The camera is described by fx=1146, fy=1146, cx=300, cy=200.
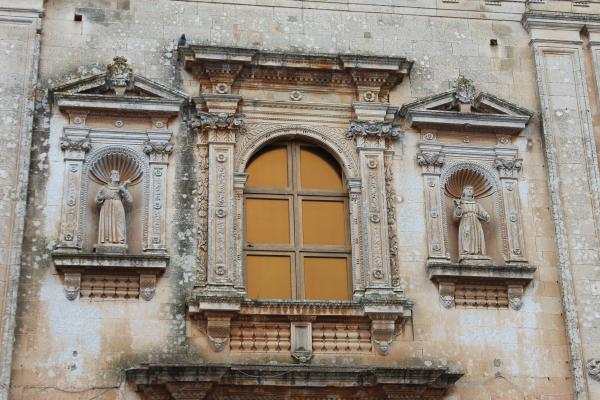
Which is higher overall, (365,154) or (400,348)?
(365,154)

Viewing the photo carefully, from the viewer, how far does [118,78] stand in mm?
13969

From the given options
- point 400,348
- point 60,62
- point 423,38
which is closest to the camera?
point 400,348

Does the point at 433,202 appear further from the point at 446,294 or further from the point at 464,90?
the point at 464,90

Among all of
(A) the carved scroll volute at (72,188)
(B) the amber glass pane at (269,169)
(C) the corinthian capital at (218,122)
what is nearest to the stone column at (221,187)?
(C) the corinthian capital at (218,122)

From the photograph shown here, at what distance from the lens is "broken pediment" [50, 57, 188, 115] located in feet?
45.2

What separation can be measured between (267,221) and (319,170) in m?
0.99

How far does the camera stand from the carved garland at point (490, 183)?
14031mm

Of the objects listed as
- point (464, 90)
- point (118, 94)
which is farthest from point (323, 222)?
point (118, 94)

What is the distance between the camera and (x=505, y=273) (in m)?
13.6

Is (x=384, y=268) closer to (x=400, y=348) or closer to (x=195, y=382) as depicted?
(x=400, y=348)

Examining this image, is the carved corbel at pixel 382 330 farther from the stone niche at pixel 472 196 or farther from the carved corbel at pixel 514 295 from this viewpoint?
the carved corbel at pixel 514 295

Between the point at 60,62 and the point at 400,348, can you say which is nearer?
the point at 400,348

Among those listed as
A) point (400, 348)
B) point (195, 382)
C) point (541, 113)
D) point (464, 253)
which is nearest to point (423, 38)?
point (541, 113)

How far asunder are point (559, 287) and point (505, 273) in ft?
2.49
